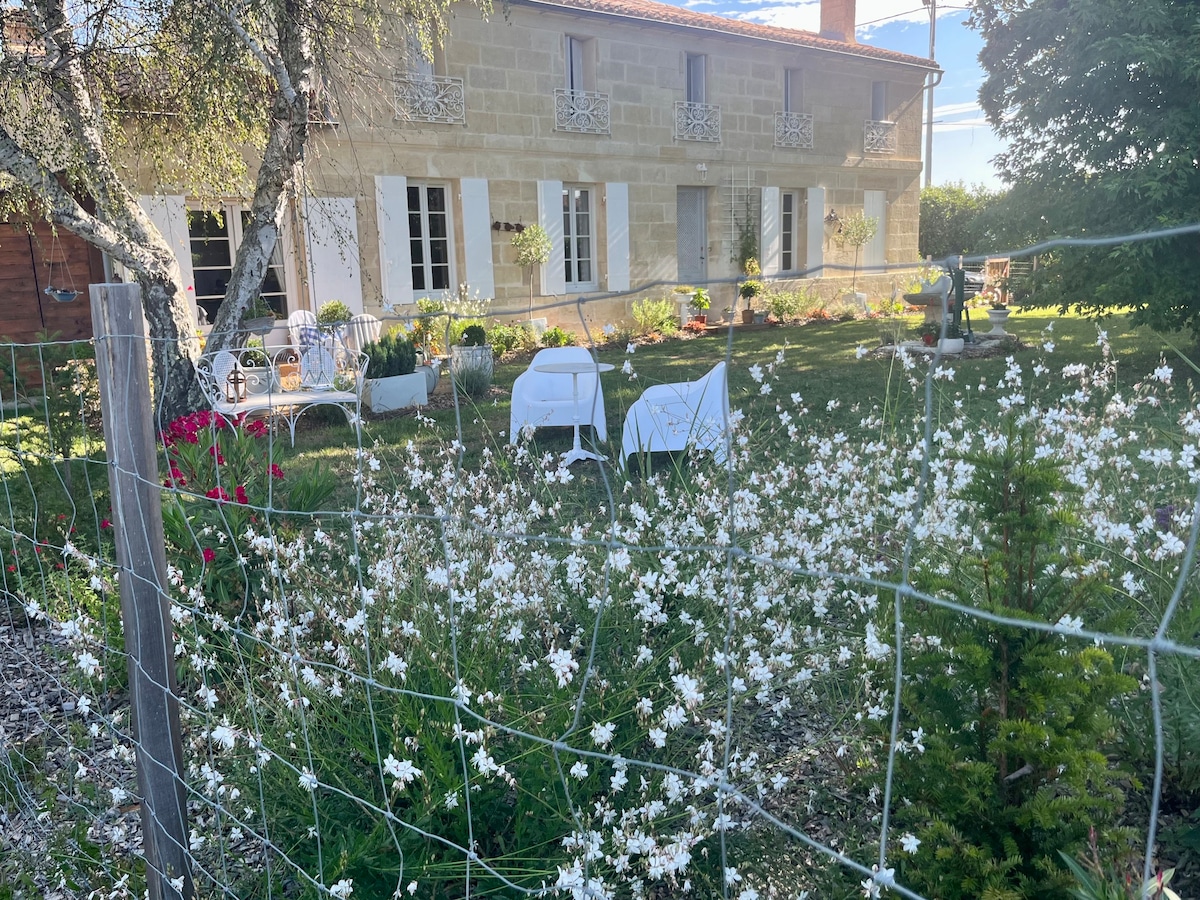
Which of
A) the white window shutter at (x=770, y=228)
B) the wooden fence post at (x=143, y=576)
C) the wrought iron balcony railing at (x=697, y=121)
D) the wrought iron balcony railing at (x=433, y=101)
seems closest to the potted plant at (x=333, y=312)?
the wrought iron balcony railing at (x=433, y=101)

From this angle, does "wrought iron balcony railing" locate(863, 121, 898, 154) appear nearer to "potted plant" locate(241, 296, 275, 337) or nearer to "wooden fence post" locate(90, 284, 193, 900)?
"potted plant" locate(241, 296, 275, 337)

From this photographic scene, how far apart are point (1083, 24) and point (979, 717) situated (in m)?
9.38

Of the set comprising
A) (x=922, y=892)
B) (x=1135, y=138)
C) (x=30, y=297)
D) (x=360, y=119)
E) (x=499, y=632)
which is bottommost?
(x=922, y=892)

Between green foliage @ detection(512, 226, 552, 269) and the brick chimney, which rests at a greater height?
the brick chimney

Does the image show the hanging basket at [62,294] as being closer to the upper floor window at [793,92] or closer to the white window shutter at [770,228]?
the white window shutter at [770,228]

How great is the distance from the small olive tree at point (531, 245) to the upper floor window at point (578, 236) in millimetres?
1027

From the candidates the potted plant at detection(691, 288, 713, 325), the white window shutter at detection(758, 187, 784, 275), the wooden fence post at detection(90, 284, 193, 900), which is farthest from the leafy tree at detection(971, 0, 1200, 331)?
the wooden fence post at detection(90, 284, 193, 900)

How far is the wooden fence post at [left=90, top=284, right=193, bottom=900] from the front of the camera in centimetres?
186

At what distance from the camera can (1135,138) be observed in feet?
28.5

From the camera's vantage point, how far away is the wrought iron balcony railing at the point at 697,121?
14617 mm

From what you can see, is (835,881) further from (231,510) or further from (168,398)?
(168,398)

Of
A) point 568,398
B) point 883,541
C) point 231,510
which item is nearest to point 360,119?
point 568,398

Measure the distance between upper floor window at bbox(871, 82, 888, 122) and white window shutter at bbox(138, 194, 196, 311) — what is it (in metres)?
12.9

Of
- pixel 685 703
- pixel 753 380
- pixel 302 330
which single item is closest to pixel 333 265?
pixel 302 330
